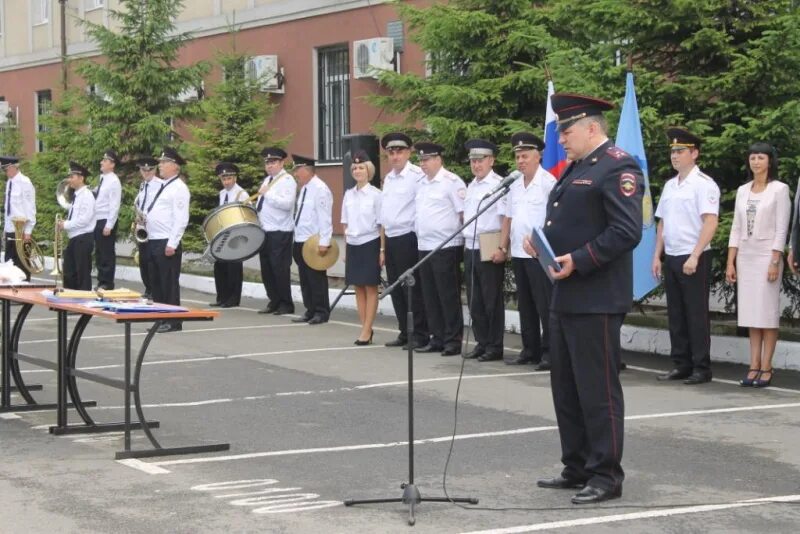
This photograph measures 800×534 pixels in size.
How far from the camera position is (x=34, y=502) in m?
7.04

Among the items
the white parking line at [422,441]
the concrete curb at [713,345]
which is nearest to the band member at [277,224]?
the concrete curb at [713,345]

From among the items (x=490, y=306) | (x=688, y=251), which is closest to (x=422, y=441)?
(x=688, y=251)

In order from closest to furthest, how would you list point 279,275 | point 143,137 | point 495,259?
point 495,259 → point 279,275 → point 143,137

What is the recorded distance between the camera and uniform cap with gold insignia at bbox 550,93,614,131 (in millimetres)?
7062

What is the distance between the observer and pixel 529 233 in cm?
1191

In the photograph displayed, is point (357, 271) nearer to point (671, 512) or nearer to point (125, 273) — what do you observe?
point (671, 512)

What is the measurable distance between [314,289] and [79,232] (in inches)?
143

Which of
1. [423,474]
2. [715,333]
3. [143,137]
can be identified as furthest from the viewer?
[143,137]

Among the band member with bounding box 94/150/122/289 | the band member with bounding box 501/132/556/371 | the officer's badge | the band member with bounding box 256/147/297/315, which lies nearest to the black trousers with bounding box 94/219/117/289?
the band member with bounding box 94/150/122/289

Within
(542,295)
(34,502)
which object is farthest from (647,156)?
(34,502)

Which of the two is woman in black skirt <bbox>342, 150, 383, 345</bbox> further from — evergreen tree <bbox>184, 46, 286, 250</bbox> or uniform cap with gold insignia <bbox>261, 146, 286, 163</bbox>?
evergreen tree <bbox>184, 46, 286, 250</bbox>

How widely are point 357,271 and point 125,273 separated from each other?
451 inches

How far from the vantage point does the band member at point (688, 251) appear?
11.3 m

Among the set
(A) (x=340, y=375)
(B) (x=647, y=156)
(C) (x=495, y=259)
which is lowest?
(A) (x=340, y=375)
